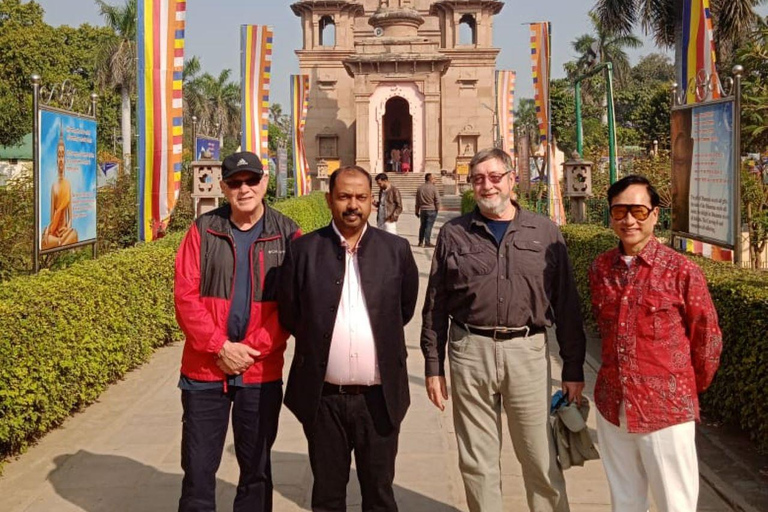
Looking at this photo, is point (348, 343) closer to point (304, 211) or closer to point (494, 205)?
point (494, 205)

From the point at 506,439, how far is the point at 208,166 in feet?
27.5

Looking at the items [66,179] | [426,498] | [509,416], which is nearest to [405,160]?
[66,179]

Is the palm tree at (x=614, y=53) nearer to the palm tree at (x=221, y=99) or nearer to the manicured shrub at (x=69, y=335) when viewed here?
the palm tree at (x=221, y=99)

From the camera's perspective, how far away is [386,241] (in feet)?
12.8

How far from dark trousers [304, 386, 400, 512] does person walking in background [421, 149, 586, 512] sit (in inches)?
15.3

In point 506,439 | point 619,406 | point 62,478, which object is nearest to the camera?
point 619,406

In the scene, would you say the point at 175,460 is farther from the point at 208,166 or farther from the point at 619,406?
the point at 208,166

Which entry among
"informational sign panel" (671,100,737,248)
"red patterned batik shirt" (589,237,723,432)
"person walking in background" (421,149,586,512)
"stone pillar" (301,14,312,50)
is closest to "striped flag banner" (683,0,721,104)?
"informational sign panel" (671,100,737,248)

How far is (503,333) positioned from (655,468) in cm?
89

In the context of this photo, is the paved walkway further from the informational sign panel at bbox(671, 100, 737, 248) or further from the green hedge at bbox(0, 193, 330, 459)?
the informational sign panel at bbox(671, 100, 737, 248)

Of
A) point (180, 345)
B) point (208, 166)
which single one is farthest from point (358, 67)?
point (180, 345)

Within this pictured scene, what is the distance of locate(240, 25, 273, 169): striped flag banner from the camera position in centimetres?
1636

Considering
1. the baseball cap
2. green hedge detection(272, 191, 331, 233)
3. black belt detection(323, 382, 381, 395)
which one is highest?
the baseball cap

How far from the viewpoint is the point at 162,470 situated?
5359mm
